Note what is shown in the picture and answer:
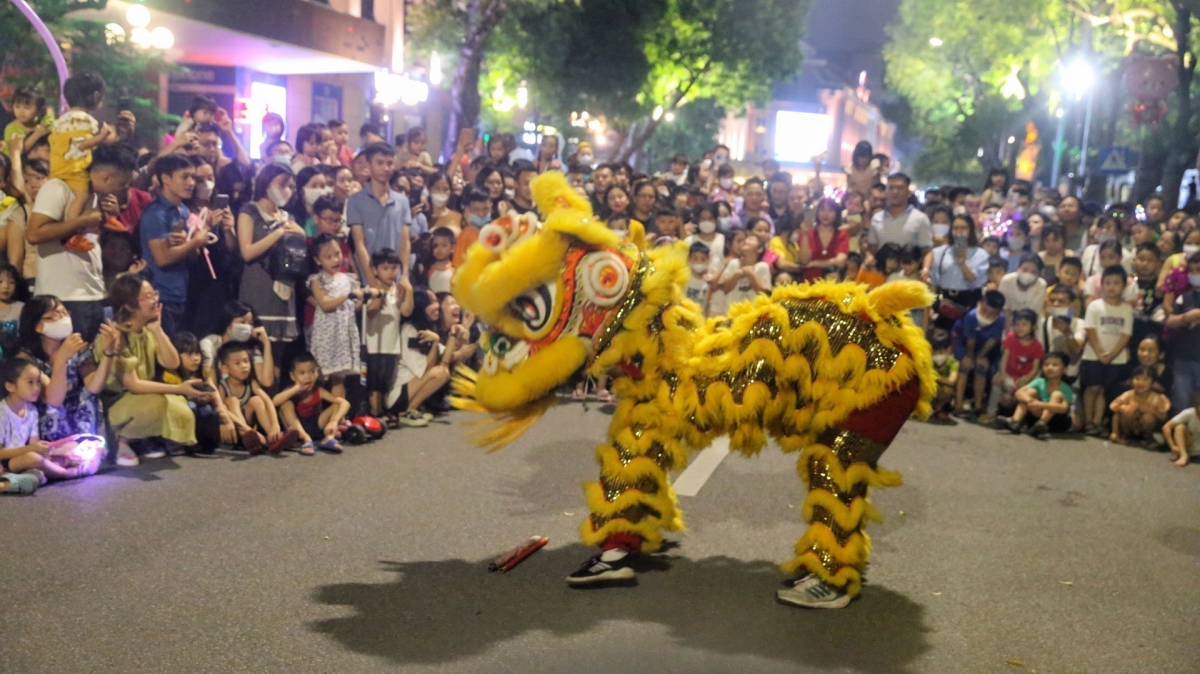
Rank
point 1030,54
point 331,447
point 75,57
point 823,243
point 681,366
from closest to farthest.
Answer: point 681,366
point 331,447
point 75,57
point 823,243
point 1030,54

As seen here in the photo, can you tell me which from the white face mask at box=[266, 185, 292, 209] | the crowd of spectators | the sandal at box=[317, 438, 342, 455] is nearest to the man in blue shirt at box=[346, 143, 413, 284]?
the crowd of spectators

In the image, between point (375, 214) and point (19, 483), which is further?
point (375, 214)

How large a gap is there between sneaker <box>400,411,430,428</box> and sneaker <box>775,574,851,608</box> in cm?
415

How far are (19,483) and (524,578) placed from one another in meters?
2.81

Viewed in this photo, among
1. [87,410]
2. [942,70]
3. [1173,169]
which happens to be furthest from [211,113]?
[942,70]

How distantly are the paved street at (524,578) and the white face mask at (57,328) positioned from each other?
84cm

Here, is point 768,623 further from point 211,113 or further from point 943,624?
point 211,113

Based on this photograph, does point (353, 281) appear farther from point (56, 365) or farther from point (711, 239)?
point (711, 239)

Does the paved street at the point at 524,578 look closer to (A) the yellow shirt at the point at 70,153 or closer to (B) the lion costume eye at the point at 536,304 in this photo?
(B) the lion costume eye at the point at 536,304

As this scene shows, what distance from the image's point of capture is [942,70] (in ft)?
125

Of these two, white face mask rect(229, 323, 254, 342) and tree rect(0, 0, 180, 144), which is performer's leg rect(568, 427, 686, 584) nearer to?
white face mask rect(229, 323, 254, 342)

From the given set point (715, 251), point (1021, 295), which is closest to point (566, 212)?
point (715, 251)

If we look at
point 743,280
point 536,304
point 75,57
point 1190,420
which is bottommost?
point 1190,420

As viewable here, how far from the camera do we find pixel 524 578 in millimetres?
4980
